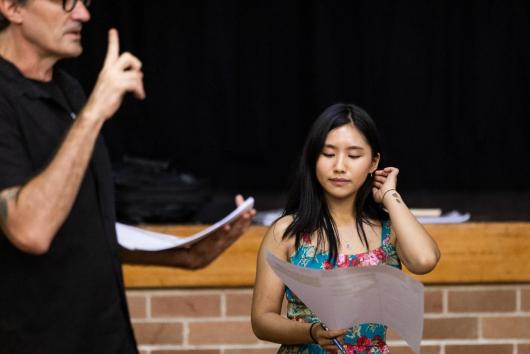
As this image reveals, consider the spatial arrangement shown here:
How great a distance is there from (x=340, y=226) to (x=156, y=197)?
55.1 inches

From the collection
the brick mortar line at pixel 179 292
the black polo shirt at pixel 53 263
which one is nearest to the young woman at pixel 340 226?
the black polo shirt at pixel 53 263

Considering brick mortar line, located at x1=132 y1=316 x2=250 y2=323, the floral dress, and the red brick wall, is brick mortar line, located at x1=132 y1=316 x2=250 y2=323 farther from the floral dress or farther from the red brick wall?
the floral dress

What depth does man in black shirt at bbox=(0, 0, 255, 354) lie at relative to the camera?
5.46 ft

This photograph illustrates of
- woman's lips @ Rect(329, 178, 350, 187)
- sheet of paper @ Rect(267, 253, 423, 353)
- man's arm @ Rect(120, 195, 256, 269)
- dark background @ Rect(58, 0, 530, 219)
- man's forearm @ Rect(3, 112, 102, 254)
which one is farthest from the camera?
dark background @ Rect(58, 0, 530, 219)

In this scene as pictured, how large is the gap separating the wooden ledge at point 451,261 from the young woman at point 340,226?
1.13 m

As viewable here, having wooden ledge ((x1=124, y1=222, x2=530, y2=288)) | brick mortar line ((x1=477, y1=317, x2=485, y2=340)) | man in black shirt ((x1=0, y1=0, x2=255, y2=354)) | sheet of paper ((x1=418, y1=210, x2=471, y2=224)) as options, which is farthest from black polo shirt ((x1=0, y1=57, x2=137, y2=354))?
brick mortar line ((x1=477, y1=317, x2=485, y2=340))

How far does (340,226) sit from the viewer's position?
7.69 feet

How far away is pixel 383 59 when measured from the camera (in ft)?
13.1

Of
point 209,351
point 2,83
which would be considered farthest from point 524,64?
point 2,83

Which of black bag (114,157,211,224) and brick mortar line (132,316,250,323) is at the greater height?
black bag (114,157,211,224)

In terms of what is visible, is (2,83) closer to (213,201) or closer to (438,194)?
(213,201)

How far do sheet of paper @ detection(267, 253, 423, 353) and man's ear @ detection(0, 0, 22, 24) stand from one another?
630 millimetres

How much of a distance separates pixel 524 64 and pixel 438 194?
59cm

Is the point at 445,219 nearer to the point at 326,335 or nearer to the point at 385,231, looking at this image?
the point at 385,231
